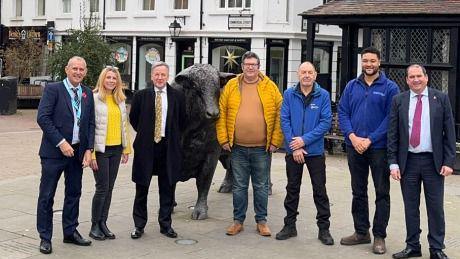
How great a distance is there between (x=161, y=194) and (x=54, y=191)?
1221 mm

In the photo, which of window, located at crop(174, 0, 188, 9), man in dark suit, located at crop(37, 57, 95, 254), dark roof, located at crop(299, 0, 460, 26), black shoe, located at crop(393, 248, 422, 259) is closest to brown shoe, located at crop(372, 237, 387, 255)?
black shoe, located at crop(393, 248, 422, 259)

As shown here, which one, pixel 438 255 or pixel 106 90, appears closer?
pixel 438 255

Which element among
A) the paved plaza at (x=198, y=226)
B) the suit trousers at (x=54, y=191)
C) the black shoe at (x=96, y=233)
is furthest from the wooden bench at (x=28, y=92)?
the suit trousers at (x=54, y=191)

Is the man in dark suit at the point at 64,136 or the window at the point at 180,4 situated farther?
the window at the point at 180,4

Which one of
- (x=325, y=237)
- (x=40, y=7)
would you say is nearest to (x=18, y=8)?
(x=40, y=7)

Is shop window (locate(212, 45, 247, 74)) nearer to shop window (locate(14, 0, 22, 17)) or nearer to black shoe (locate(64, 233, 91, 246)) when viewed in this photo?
shop window (locate(14, 0, 22, 17))

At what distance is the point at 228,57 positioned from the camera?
26047 mm

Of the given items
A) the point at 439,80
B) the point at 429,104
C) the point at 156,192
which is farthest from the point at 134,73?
the point at 429,104

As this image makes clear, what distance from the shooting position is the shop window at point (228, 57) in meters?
25.9

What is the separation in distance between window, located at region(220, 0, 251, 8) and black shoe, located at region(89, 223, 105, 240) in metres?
19.2

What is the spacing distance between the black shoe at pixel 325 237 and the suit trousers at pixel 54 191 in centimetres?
256

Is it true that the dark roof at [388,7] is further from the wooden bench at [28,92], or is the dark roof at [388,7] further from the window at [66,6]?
the window at [66,6]

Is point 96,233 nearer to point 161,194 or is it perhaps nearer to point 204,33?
point 161,194

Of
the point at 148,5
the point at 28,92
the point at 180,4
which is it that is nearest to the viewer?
the point at 28,92
